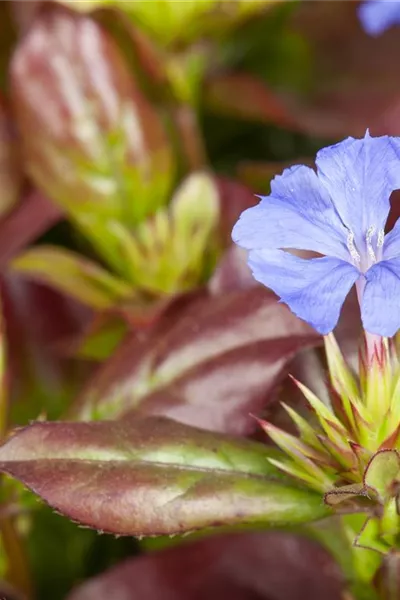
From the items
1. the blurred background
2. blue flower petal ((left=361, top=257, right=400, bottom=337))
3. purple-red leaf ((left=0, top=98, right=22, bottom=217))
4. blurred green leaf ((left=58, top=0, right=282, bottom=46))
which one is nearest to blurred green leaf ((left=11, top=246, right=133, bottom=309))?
the blurred background

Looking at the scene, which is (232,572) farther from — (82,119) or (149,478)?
(82,119)

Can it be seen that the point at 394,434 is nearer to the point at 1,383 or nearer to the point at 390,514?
the point at 390,514

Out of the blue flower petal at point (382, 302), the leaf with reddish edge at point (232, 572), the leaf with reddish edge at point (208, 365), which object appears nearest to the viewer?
the blue flower petal at point (382, 302)

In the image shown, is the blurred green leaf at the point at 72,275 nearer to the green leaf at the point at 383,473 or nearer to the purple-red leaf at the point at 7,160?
the purple-red leaf at the point at 7,160

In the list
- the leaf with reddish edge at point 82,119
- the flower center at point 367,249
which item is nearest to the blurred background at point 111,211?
the leaf with reddish edge at point 82,119

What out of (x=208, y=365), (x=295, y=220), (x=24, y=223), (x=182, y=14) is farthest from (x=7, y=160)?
(x=295, y=220)

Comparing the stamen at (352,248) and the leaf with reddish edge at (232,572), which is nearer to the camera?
the stamen at (352,248)
